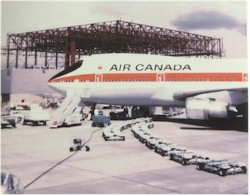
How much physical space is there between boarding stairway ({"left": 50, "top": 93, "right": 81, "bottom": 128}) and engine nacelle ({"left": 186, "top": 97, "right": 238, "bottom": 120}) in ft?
31.1

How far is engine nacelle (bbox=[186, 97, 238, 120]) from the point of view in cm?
2366

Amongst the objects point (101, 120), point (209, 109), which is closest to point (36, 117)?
point (101, 120)

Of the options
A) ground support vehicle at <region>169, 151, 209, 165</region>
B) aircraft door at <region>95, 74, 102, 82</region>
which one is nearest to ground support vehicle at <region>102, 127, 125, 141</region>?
ground support vehicle at <region>169, 151, 209, 165</region>

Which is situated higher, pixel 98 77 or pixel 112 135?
pixel 98 77

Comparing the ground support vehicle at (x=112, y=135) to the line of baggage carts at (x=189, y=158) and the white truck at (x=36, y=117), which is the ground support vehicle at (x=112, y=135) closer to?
the line of baggage carts at (x=189, y=158)

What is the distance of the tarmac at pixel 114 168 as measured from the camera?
1012 centimetres

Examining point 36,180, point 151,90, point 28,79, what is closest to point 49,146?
point 36,180

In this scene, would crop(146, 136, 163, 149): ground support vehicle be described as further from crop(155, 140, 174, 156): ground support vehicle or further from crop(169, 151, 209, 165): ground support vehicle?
crop(169, 151, 209, 165): ground support vehicle

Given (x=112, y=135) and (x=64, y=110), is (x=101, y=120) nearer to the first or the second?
(x=64, y=110)

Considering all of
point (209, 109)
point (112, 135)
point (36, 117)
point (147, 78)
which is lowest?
point (112, 135)

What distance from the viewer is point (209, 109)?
23.9m

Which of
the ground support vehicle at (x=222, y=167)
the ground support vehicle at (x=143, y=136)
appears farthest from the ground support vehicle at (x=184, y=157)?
the ground support vehicle at (x=143, y=136)

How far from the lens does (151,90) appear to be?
96.1 ft

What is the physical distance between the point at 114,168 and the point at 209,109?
13.1 meters
